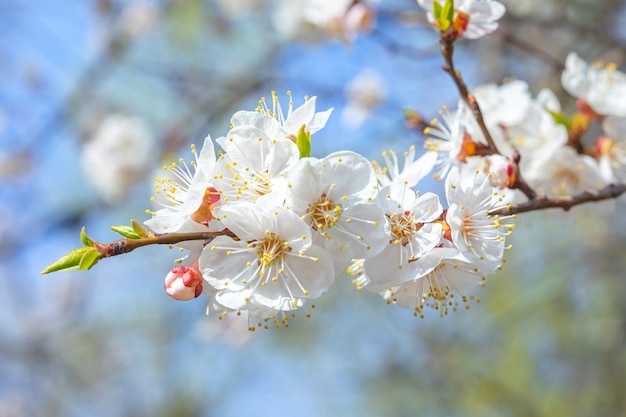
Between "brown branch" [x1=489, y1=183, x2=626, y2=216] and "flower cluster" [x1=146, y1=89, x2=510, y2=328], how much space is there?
0.33 feet

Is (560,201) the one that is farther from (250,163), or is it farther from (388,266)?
(250,163)

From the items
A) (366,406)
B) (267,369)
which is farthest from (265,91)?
(267,369)

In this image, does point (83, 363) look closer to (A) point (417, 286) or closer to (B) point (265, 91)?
(B) point (265, 91)

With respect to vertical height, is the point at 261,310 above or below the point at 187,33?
above

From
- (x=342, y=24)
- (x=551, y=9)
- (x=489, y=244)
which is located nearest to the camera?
(x=489, y=244)

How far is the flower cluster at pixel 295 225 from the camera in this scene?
3.28 ft

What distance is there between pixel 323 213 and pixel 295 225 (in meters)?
0.06

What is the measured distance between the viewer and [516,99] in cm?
176

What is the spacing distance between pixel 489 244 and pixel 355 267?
259 mm

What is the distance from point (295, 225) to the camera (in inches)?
38.8

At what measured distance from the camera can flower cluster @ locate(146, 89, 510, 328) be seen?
1000mm

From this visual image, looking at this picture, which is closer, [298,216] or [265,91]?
[298,216]

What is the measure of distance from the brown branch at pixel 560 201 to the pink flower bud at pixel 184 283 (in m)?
0.58

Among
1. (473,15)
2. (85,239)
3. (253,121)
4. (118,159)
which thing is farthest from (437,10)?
(118,159)
